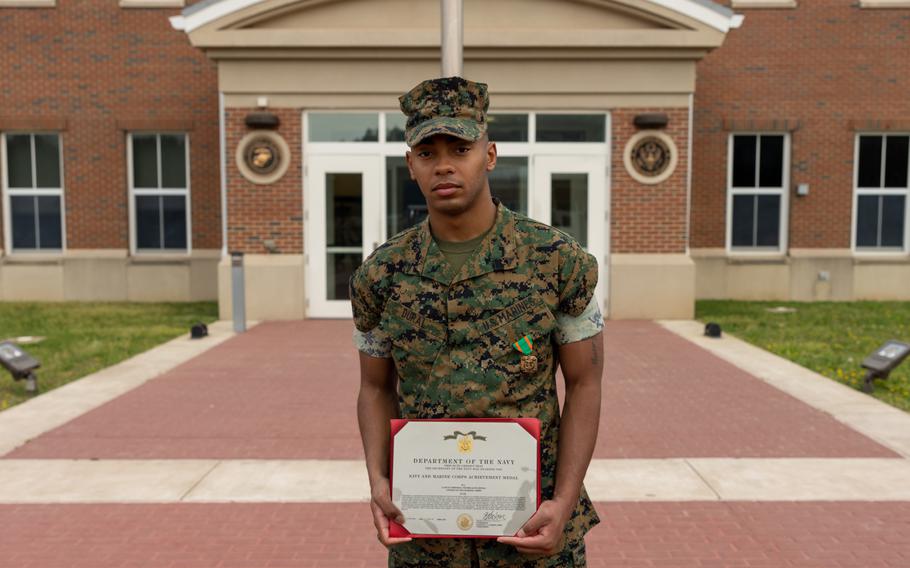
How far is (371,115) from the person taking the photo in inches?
520

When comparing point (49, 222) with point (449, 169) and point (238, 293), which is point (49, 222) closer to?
point (238, 293)

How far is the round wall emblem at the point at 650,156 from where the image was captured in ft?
42.7

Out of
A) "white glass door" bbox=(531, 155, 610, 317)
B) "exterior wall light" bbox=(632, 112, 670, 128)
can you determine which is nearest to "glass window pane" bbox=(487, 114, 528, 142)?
"white glass door" bbox=(531, 155, 610, 317)

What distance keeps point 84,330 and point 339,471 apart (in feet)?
26.7

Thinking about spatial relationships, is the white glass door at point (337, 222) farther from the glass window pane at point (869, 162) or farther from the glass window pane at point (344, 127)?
the glass window pane at point (869, 162)

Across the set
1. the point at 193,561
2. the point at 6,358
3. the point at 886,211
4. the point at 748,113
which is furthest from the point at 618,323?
the point at 193,561

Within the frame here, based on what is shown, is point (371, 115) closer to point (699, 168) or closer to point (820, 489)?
point (699, 168)

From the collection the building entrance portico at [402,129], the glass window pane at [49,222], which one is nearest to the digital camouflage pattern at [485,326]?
the building entrance portico at [402,129]

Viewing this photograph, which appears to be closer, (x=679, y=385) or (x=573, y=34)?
(x=679, y=385)

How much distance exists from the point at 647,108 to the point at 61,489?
33.7 feet

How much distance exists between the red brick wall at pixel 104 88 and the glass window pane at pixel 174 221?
1.45ft

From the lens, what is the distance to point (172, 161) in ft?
53.6

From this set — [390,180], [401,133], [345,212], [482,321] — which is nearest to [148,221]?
[345,212]

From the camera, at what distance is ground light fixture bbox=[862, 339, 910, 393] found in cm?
809
